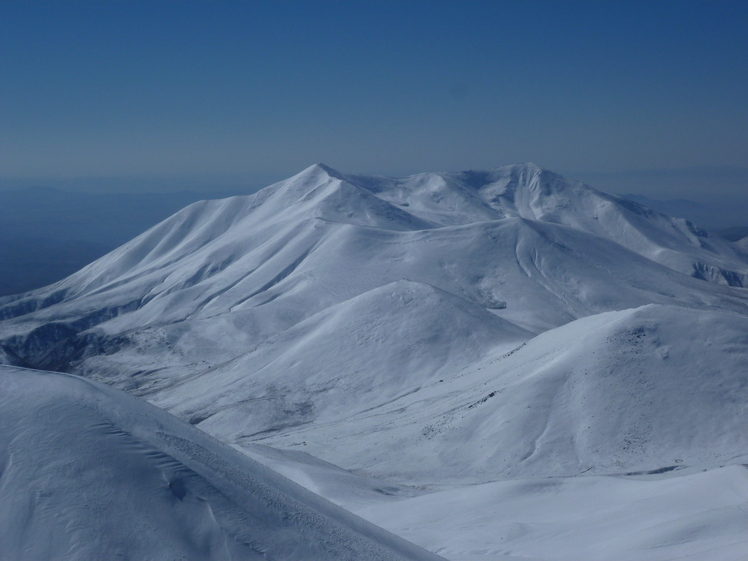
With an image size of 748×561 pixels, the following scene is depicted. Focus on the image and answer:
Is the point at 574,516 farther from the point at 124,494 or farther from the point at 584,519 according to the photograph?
the point at 124,494

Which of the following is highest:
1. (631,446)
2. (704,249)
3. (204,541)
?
(204,541)

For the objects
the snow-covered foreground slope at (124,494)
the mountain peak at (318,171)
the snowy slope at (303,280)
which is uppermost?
the mountain peak at (318,171)

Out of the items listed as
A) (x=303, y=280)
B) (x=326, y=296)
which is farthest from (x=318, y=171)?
(x=326, y=296)

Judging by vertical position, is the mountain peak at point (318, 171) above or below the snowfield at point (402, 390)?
above

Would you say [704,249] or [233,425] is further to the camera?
→ [704,249]

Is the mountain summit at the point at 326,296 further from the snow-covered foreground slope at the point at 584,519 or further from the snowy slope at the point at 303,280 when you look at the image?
the snow-covered foreground slope at the point at 584,519

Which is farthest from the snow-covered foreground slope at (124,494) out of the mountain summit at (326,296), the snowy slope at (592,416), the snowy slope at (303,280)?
the snowy slope at (303,280)

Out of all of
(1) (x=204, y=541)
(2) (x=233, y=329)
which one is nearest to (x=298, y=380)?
(2) (x=233, y=329)

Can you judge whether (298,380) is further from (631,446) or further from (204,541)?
(204,541)
